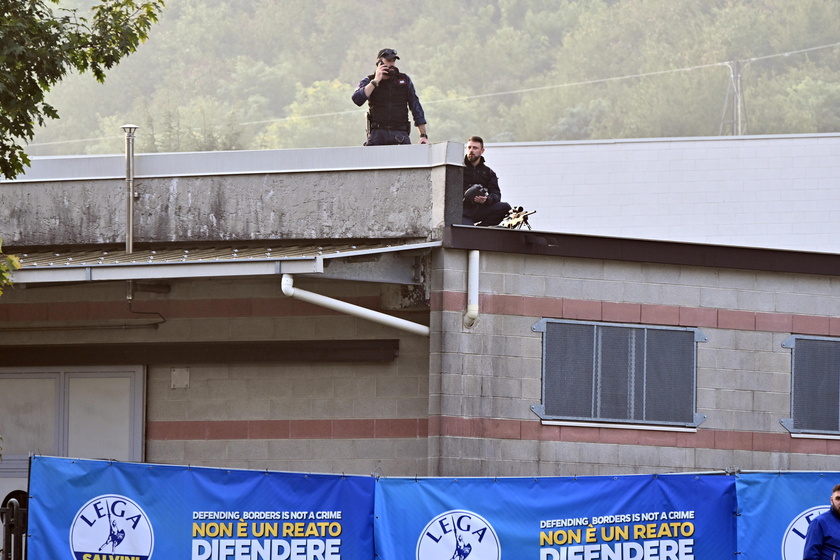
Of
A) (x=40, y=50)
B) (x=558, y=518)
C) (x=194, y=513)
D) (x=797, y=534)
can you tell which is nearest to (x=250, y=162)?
(x=40, y=50)

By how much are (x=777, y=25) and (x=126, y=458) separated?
91.5 metres

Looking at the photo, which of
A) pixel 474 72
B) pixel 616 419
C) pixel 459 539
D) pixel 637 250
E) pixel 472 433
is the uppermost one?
pixel 474 72

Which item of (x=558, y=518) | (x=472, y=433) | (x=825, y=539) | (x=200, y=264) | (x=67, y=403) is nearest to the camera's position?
(x=825, y=539)

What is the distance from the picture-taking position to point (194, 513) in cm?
1150

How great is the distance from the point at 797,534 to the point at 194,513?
5.48 meters

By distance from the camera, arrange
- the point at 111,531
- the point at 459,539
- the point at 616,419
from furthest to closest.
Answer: the point at 616,419, the point at 459,539, the point at 111,531

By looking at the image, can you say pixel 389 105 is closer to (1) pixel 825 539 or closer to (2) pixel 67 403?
(2) pixel 67 403

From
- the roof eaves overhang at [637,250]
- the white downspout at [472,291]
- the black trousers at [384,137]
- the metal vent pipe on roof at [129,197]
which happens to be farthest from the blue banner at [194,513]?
the black trousers at [384,137]

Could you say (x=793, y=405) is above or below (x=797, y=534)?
above

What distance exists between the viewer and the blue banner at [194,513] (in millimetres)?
11352

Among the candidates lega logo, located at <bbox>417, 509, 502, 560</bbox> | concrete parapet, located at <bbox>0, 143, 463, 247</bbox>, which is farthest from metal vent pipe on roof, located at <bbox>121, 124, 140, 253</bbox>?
lega logo, located at <bbox>417, 509, 502, 560</bbox>

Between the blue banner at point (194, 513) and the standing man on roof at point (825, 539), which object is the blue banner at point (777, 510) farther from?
the blue banner at point (194, 513)

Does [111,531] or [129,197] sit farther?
[129,197]

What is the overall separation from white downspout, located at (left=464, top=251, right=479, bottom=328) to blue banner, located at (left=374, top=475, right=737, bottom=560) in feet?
8.02
